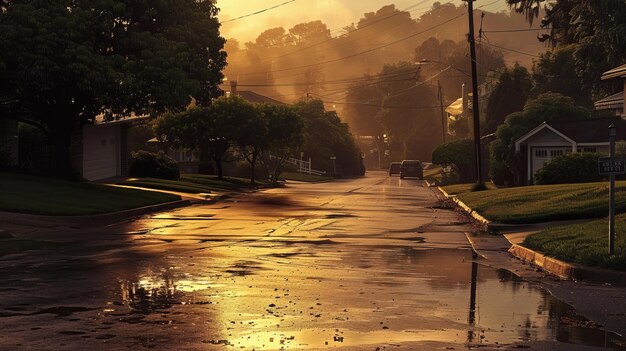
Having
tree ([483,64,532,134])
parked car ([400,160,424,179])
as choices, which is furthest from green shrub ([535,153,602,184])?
parked car ([400,160,424,179])

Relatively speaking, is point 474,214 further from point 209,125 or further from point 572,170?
point 209,125

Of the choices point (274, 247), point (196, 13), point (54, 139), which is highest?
point (196, 13)

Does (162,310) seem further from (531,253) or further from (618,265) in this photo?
(531,253)

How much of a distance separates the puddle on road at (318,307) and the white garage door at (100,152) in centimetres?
3798

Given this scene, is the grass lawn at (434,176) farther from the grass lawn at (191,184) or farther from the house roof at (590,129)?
the house roof at (590,129)

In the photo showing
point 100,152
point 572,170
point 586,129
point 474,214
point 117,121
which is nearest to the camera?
point 474,214

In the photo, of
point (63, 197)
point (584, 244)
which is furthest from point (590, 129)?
point (584, 244)

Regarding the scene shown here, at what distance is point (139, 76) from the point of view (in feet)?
129

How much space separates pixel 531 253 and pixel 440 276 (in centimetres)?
405

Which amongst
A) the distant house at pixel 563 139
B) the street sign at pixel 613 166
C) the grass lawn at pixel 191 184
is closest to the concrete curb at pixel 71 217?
the grass lawn at pixel 191 184

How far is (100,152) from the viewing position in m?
56.8

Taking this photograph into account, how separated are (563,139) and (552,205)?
28.2 meters

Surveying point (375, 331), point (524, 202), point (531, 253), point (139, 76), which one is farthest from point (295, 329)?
point (139, 76)

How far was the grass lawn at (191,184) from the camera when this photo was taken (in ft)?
164
